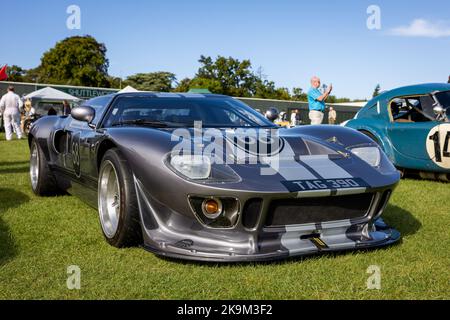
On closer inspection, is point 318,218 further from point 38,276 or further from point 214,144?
point 38,276

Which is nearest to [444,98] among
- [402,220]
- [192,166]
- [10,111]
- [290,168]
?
[402,220]

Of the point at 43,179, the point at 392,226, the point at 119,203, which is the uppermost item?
the point at 119,203

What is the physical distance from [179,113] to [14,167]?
4651mm

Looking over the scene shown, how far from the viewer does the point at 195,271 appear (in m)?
2.58

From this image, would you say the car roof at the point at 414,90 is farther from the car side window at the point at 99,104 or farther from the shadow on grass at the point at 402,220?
the car side window at the point at 99,104

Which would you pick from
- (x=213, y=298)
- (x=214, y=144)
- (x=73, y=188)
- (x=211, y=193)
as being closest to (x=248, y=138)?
(x=214, y=144)

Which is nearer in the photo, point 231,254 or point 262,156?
point 231,254

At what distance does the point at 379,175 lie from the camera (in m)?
3.02

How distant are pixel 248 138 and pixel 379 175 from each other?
2.81 ft

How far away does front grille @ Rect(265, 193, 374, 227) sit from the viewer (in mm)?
2666

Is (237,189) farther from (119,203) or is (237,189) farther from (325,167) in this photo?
(119,203)

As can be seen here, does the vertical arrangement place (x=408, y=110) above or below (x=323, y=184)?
above

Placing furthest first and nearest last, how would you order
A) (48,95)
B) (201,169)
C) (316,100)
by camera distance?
(48,95)
(316,100)
(201,169)

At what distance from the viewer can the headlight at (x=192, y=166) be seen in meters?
2.63
